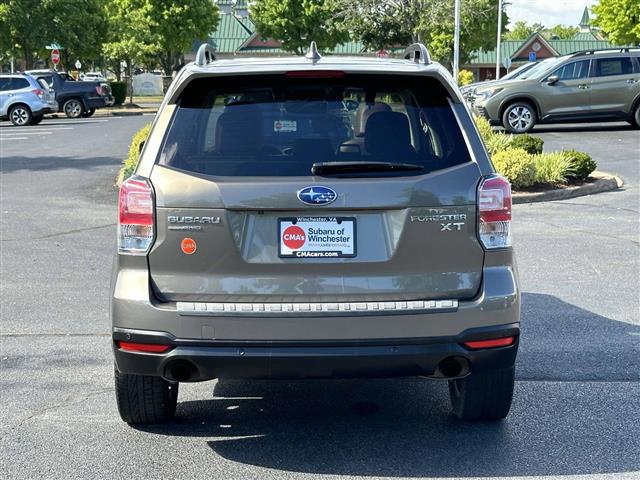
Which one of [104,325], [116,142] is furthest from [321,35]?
[104,325]

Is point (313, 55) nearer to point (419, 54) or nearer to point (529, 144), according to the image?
point (419, 54)

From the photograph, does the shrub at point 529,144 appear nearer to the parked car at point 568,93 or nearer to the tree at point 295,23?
the parked car at point 568,93

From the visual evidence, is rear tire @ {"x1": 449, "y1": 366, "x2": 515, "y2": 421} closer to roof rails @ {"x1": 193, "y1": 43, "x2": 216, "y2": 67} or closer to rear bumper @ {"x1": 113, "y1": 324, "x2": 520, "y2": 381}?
rear bumper @ {"x1": 113, "y1": 324, "x2": 520, "y2": 381}

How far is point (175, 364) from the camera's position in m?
4.35

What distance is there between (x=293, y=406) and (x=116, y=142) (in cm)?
2033

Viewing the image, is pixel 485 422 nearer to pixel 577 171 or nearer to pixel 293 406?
pixel 293 406

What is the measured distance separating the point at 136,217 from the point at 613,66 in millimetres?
21225

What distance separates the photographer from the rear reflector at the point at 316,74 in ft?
14.6

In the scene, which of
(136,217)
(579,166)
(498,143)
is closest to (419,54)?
(136,217)

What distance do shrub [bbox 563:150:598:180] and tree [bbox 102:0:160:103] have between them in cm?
3900

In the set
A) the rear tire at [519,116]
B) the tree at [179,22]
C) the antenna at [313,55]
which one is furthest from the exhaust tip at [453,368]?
the tree at [179,22]

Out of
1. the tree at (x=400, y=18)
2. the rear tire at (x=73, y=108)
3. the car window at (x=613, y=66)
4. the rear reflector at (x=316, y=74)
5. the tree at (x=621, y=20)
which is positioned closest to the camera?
the rear reflector at (x=316, y=74)

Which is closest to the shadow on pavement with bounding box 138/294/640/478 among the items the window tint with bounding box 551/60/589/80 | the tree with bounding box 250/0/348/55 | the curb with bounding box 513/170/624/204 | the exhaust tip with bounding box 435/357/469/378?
the exhaust tip with bounding box 435/357/469/378

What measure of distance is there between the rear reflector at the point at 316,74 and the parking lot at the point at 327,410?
6.02ft
